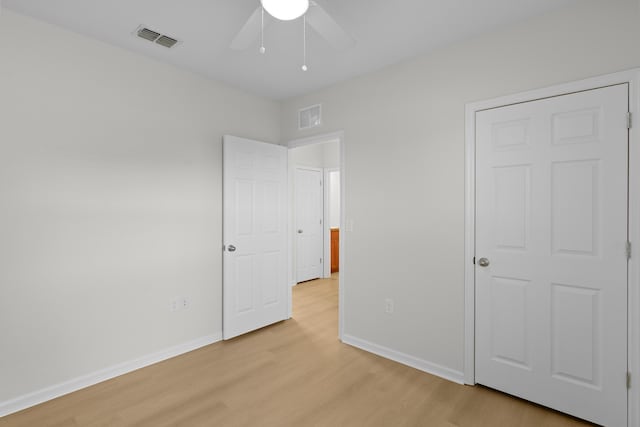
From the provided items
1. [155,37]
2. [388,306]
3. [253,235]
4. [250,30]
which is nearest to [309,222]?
[253,235]

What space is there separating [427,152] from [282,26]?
1.44 meters

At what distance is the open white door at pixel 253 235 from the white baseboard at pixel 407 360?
38.3 inches

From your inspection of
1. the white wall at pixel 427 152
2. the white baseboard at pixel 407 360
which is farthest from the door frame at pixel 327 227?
the white baseboard at pixel 407 360

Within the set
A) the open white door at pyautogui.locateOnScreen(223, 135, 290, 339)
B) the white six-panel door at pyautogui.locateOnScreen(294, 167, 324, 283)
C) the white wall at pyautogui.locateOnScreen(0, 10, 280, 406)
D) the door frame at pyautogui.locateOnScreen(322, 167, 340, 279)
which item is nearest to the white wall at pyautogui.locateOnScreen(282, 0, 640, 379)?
the open white door at pyautogui.locateOnScreen(223, 135, 290, 339)

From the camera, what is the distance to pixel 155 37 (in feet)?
7.72

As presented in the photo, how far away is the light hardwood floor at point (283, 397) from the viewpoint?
1.98m

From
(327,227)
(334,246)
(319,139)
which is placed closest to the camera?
(319,139)

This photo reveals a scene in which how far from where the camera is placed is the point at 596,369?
1.92 m

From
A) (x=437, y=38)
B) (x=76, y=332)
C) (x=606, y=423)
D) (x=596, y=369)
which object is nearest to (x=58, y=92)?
(x=76, y=332)

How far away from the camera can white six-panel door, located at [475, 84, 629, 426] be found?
1.86m

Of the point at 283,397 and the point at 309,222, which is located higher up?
the point at 309,222

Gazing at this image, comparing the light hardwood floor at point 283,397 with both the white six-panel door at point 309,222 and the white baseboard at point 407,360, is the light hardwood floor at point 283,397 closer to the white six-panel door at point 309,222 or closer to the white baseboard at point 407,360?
the white baseboard at point 407,360

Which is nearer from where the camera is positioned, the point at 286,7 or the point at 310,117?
the point at 286,7

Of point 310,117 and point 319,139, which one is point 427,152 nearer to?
point 319,139
